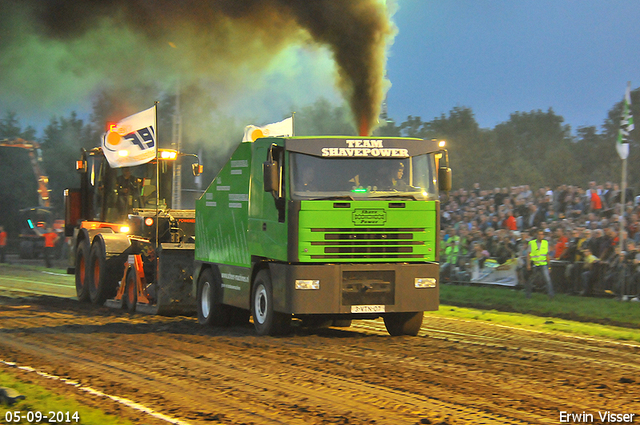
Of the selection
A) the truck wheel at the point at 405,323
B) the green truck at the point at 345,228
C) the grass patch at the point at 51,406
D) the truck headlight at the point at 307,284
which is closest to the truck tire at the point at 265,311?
the green truck at the point at 345,228

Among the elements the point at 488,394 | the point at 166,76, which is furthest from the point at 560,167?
the point at 488,394

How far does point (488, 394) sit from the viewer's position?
7.21 m

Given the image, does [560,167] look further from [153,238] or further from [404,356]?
[404,356]

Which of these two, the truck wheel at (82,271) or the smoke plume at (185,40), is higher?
the smoke plume at (185,40)

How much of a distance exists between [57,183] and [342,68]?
3767 cm

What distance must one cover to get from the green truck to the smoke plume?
4.19m

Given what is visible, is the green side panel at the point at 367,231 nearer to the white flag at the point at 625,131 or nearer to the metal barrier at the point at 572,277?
the metal barrier at the point at 572,277

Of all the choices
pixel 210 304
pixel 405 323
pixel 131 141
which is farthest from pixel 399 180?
pixel 131 141

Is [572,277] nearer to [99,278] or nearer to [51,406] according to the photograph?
[99,278]

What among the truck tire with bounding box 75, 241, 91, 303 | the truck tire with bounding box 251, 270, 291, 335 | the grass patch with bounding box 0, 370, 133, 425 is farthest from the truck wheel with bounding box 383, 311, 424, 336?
the truck tire with bounding box 75, 241, 91, 303

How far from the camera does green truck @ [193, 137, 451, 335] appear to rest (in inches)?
424

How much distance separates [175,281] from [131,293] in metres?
1.70

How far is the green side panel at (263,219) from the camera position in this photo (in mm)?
10977

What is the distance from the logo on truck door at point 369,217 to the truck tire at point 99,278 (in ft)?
26.1
